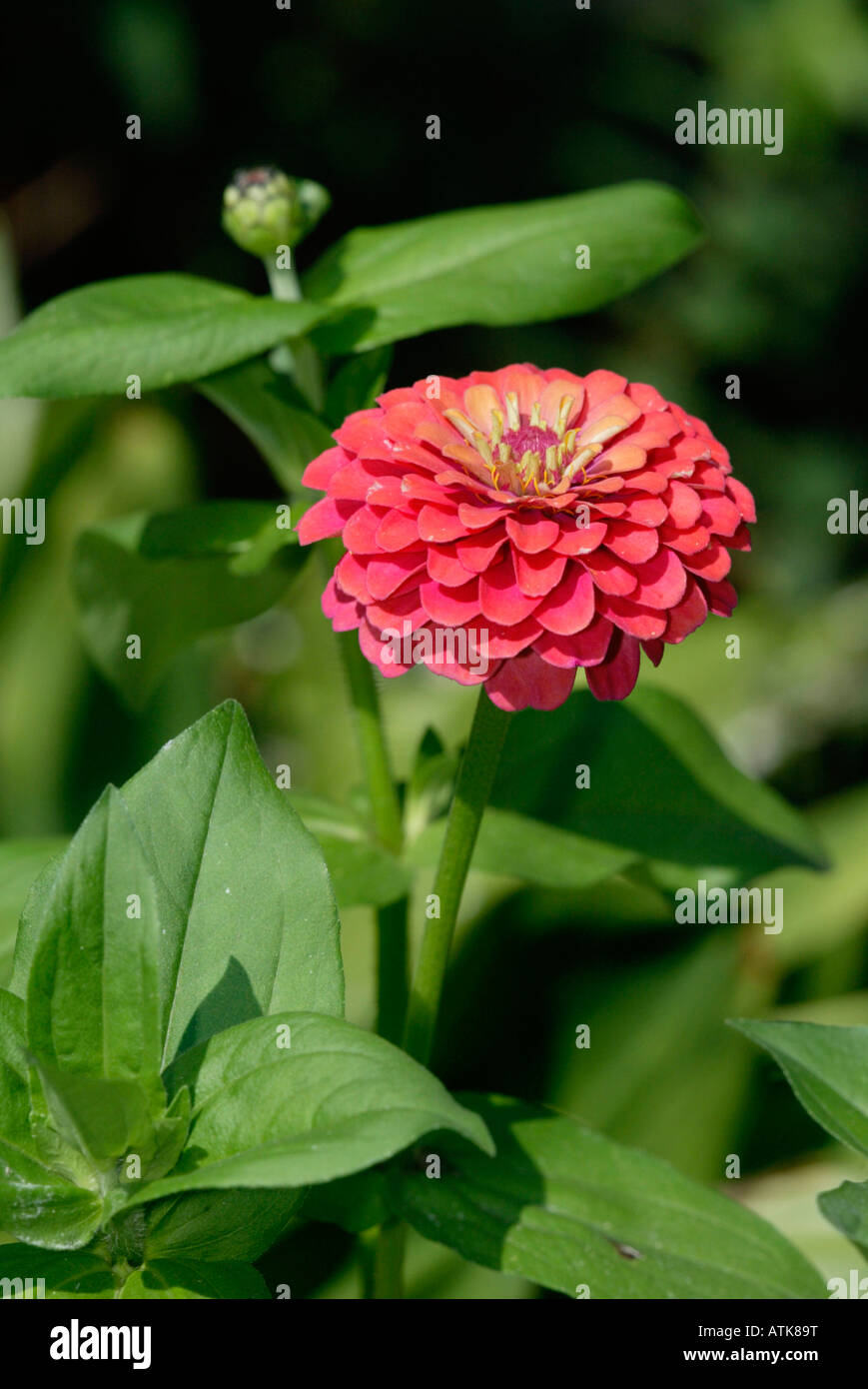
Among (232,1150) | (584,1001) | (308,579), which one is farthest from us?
(308,579)

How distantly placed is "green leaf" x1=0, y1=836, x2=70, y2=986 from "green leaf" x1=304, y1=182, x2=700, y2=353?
0.90 ft

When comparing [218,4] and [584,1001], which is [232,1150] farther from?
[218,4]

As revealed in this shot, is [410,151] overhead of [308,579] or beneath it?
overhead

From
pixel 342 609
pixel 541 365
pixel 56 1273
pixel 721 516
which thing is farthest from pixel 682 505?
pixel 541 365

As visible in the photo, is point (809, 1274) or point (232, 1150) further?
point (809, 1274)

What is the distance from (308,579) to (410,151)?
2.05ft

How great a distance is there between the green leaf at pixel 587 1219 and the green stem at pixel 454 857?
62 millimetres

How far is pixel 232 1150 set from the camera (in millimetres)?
456

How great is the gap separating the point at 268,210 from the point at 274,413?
0.31ft

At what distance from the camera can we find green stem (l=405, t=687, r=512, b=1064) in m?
0.52

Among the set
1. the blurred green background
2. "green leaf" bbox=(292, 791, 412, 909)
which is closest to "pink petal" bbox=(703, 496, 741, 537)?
"green leaf" bbox=(292, 791, 412, 909)

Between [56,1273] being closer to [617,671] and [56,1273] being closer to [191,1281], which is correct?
[191,1281]

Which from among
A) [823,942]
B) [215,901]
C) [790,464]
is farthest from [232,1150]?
[790,464]

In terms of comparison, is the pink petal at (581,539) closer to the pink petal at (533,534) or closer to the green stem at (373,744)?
the pink petal at (533,534)
